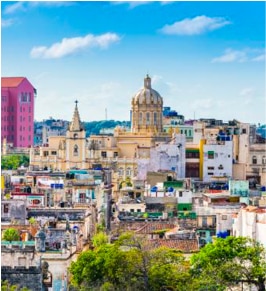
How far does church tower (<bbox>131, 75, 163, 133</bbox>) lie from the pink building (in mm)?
22030

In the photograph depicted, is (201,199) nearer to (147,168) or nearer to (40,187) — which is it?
(40,187)

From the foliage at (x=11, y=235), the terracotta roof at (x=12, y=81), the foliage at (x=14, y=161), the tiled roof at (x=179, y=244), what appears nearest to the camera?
the tiled roof at (x=179, y=244)

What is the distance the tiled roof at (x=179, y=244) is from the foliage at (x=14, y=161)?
28253mm

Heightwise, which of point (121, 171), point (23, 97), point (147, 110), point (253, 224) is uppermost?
point (23, 97)

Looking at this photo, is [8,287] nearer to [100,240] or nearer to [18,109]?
[100,240]

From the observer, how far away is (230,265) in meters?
19.0

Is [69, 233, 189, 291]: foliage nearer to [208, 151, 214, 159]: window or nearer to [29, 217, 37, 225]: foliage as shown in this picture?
[29, 217, 37, 225]: foliage

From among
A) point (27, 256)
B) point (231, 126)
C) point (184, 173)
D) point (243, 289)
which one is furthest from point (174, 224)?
point (231, 126)

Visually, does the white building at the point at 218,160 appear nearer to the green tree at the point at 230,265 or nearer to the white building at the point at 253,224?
the white building at the point at 253,224

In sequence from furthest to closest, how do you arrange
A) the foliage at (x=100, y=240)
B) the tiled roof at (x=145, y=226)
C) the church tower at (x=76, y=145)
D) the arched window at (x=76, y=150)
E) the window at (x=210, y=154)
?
1. the arched window at (x=76, y=150)
2. the church tower at (x=76, y=145)
3. the window at (x=210, y=154)
4. the tiled roof at (x=145, y=226)
5. the foliage at (x=100, y=240)

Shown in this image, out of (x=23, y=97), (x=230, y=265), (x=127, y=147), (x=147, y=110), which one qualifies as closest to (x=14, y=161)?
(x=127, y=147)

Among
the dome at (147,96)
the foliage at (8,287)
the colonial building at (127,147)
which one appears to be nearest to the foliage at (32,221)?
the foliage at (8,287)

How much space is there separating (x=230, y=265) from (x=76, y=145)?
107 feet

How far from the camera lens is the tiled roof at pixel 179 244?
23.2 metres
